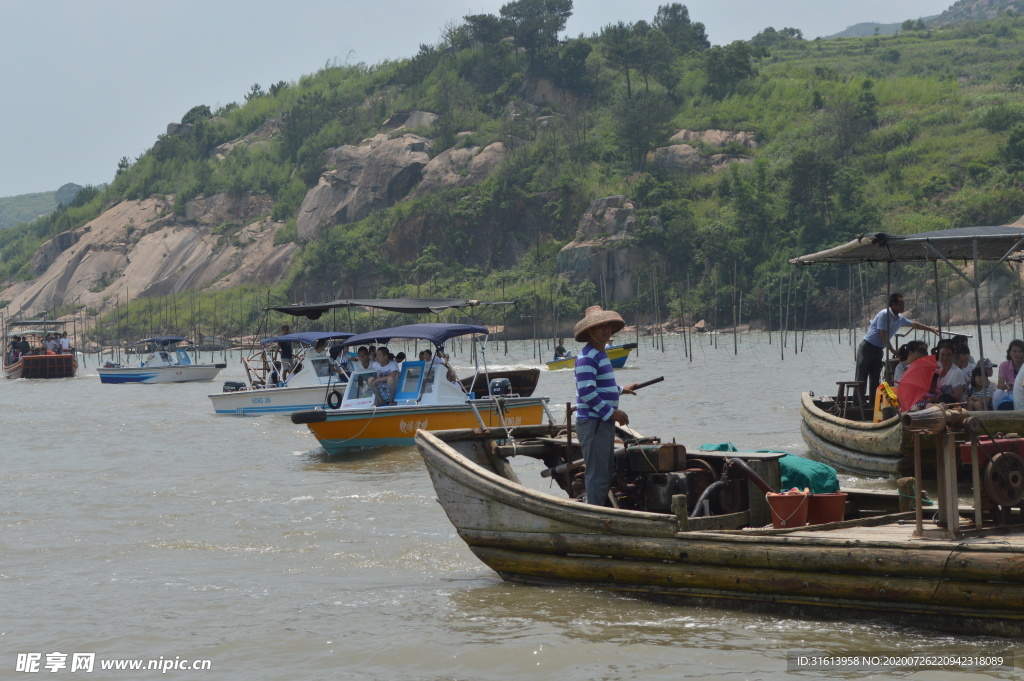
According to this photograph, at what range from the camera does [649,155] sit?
3976 inches

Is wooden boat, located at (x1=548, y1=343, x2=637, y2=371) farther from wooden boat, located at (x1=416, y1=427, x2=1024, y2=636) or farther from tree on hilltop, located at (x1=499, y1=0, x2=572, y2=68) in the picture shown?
tree on hilltop, located at (x1=499, y1=0, x2=572, y2=68)

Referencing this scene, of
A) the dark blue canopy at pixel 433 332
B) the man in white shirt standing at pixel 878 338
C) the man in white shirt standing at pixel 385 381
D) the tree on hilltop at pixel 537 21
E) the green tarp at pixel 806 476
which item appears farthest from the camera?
the tree on hilltop at pixel 537 21

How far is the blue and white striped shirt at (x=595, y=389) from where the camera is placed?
8703mm

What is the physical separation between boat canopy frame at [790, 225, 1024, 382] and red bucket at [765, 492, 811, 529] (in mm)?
3747

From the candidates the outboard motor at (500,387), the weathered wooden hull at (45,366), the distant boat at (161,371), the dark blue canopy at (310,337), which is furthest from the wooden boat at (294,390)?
the weathered wooden hull at (45,366)

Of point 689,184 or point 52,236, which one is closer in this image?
point 689,184

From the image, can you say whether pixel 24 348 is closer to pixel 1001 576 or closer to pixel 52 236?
pixel 1001 576

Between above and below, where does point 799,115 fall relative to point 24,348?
above

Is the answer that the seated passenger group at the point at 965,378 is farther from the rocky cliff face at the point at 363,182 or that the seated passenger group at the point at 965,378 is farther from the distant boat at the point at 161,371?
the rocky cliff face at the point at 363,182

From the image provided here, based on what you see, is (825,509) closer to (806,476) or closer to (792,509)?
(792,509)

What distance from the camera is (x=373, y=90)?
455 ft

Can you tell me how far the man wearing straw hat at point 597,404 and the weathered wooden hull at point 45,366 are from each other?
4579 centimetres

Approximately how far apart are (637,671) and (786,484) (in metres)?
2.41

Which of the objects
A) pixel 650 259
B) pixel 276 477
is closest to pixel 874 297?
pixel 650 259
